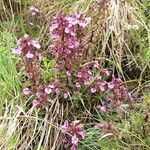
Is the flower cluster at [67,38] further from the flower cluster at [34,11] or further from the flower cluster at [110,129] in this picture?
the flower cluster at [34,11]

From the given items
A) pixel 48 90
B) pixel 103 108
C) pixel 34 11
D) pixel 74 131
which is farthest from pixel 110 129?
pixel 34 11

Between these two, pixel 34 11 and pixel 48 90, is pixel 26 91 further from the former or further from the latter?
pixel 34 11

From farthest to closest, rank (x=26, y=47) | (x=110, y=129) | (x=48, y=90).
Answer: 1. (x=48, y=90)
2. (x=26, y=47)
3. (x=110, y=129)

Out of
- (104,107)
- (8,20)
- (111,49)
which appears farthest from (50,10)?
(104,107)

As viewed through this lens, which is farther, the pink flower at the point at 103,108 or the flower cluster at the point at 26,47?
the pink flower at the point at 103,108

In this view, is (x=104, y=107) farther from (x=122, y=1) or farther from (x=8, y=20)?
(x=8, y=20)

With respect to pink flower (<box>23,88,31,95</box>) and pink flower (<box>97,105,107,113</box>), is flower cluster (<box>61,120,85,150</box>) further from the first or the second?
pink flower (<box>23,88,31,95</box>)

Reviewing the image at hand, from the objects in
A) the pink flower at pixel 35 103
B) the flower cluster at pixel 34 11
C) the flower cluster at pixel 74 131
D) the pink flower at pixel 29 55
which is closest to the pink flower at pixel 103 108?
the flower cluster at pixel 74 131

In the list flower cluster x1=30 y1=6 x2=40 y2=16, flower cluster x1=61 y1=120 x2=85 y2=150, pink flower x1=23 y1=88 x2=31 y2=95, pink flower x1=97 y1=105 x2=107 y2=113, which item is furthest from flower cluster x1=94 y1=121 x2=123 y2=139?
flower cluster x1=30 y1=6 x2=40 y2=16
